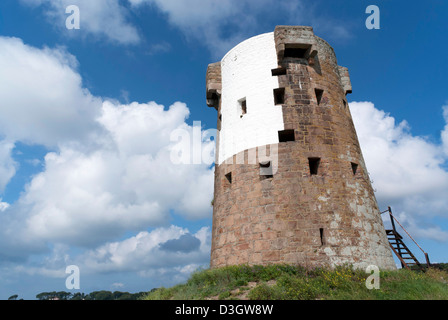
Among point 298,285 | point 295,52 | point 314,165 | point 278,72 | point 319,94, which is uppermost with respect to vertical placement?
point 295,52

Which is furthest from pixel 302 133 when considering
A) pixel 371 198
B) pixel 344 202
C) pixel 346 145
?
pixel 371 198

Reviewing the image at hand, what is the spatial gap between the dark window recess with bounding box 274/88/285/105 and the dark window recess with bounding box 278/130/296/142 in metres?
1.38

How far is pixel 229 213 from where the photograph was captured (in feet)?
42.9

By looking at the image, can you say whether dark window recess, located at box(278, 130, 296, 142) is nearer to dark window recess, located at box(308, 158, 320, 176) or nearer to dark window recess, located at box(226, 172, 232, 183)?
dark window recess, located at box(308, 158, 320, 176)

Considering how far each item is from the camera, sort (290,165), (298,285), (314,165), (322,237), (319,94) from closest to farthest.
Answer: (298,285) → (322,237) → (290,165) → (314,165) → (319,94)

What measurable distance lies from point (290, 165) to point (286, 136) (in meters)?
1.54

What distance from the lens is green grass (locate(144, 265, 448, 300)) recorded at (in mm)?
8812

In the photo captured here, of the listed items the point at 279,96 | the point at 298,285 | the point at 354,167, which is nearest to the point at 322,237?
the point at 298,285

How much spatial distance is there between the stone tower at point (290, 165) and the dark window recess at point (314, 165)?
0.04 m

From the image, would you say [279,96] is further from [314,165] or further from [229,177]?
[229,177]

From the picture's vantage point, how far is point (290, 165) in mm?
12398

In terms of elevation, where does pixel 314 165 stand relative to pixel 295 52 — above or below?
below
